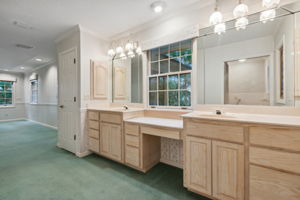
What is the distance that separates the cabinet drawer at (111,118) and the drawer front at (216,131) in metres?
1.14

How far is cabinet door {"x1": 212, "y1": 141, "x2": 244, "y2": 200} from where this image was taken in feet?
4.07

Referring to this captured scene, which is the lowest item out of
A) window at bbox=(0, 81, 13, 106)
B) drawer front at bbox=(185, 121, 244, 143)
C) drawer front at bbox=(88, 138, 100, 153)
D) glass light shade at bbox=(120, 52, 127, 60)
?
drawer front at bbox=(88, 138, 100, 153)

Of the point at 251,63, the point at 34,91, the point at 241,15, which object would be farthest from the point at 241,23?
the point at 34,91

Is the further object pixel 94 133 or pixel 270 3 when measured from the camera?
pixel 94 133

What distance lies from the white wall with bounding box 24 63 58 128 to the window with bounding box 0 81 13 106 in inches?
48.3

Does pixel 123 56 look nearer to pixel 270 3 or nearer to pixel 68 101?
pixel 68 101

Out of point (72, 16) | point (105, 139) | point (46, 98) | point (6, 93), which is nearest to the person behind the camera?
point (72, 16)

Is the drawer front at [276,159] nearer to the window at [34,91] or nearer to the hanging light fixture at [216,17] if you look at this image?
the hanging light fixture at [216,17]

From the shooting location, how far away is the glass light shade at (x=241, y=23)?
1629 millimetres

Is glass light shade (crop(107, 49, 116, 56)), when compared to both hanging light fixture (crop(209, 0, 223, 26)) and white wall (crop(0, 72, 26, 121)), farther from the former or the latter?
white wall (crop(0, 72, 26, 121))

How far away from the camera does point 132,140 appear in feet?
6.57

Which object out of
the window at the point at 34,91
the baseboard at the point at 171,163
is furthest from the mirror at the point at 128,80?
the window at the point at 34,91

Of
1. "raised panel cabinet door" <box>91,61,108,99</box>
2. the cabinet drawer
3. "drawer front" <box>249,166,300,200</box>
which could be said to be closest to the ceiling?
"raised panel cabinet door" <box>91,61,108,99</box>

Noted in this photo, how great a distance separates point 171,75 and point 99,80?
1553 millimetres
